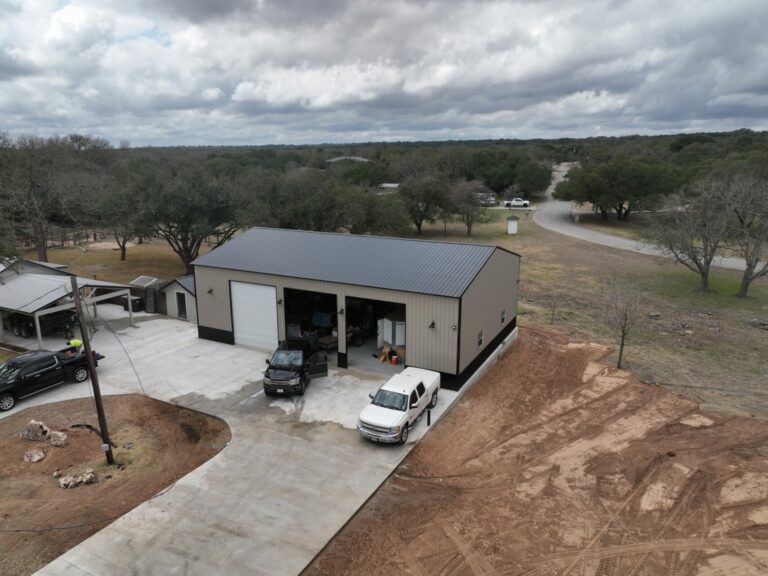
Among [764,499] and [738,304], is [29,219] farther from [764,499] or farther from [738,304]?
[738,304]

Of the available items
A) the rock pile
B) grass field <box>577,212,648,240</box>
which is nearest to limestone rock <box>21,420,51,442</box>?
the rock pile

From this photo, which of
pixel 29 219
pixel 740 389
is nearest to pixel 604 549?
pixel 740 389

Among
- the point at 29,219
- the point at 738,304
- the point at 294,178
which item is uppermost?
Result: the point at 294,178

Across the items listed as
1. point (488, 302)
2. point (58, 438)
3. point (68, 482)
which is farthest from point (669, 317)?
point (58, 438)

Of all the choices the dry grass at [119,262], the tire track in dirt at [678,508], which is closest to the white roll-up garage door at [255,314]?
Answer: the tire track in dirt at [678,508]

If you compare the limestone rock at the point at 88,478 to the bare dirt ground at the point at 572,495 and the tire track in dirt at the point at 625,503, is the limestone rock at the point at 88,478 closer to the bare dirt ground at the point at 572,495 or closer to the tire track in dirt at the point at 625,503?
the bare dirt ground at the point at 572,495

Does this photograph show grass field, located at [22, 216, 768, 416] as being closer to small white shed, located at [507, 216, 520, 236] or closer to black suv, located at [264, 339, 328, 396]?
small white shed, located at [507, 216, 520, 236]

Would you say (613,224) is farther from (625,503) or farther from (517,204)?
(625,503)
